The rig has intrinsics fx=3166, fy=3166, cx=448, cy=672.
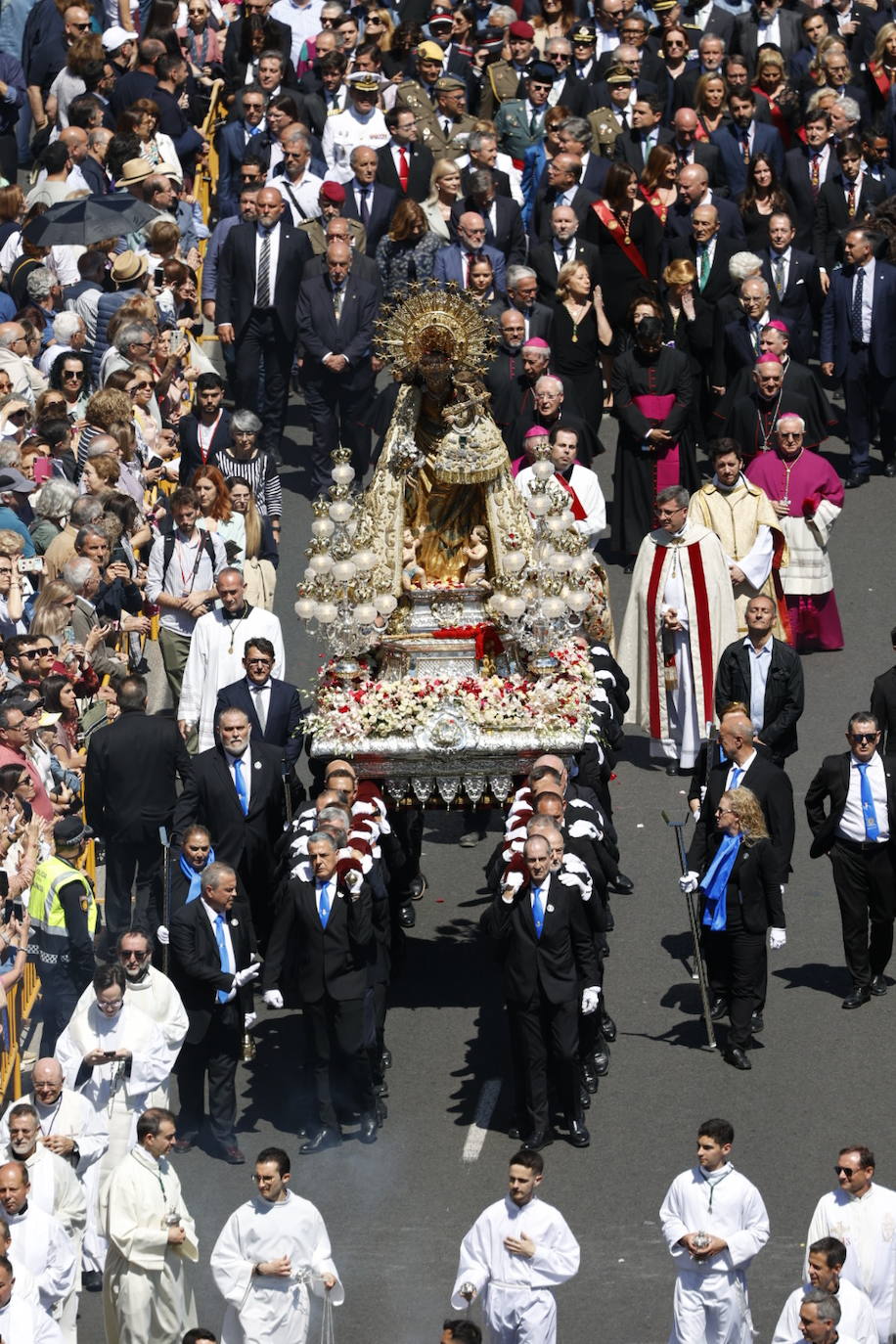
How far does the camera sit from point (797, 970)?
19062 millimetres

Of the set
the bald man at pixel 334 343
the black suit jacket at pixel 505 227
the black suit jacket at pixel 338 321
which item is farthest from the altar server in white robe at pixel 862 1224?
the black suit jacket at pixel 505 227

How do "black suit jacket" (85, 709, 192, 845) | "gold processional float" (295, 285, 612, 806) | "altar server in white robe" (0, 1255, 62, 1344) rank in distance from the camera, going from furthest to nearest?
1. "black suit jacket" (85, 709, 192, 845)
2. "gold processional float" (295, 285, 612, 806)
3. "altar server in white robe" (0, 1255, 62, 1344)

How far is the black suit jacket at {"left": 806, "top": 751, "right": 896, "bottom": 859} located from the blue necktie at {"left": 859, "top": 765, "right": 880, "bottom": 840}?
0.31 ft

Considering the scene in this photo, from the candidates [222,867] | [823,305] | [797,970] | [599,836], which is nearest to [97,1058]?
[222,867]

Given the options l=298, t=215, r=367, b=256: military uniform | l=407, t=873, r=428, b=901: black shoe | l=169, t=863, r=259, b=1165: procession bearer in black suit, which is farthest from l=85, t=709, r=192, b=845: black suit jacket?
l=298, t=215, r=367, b=256: military uniform

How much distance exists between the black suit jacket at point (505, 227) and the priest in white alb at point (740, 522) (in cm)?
384

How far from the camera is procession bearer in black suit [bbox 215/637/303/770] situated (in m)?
19.2

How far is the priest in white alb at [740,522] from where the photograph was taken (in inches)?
864

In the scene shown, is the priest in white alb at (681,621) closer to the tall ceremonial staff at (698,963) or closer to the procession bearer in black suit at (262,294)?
the tall ceremonial staff at (698,963)

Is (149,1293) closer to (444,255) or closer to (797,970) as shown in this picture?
(797,970)

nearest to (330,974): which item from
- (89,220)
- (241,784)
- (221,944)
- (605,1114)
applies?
(221,944)

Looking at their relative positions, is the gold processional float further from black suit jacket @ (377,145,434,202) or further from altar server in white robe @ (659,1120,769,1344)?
black suit jacket @ (377,145,434,202)

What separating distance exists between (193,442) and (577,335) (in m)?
3.38

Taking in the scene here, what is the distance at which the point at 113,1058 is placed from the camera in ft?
53.9
